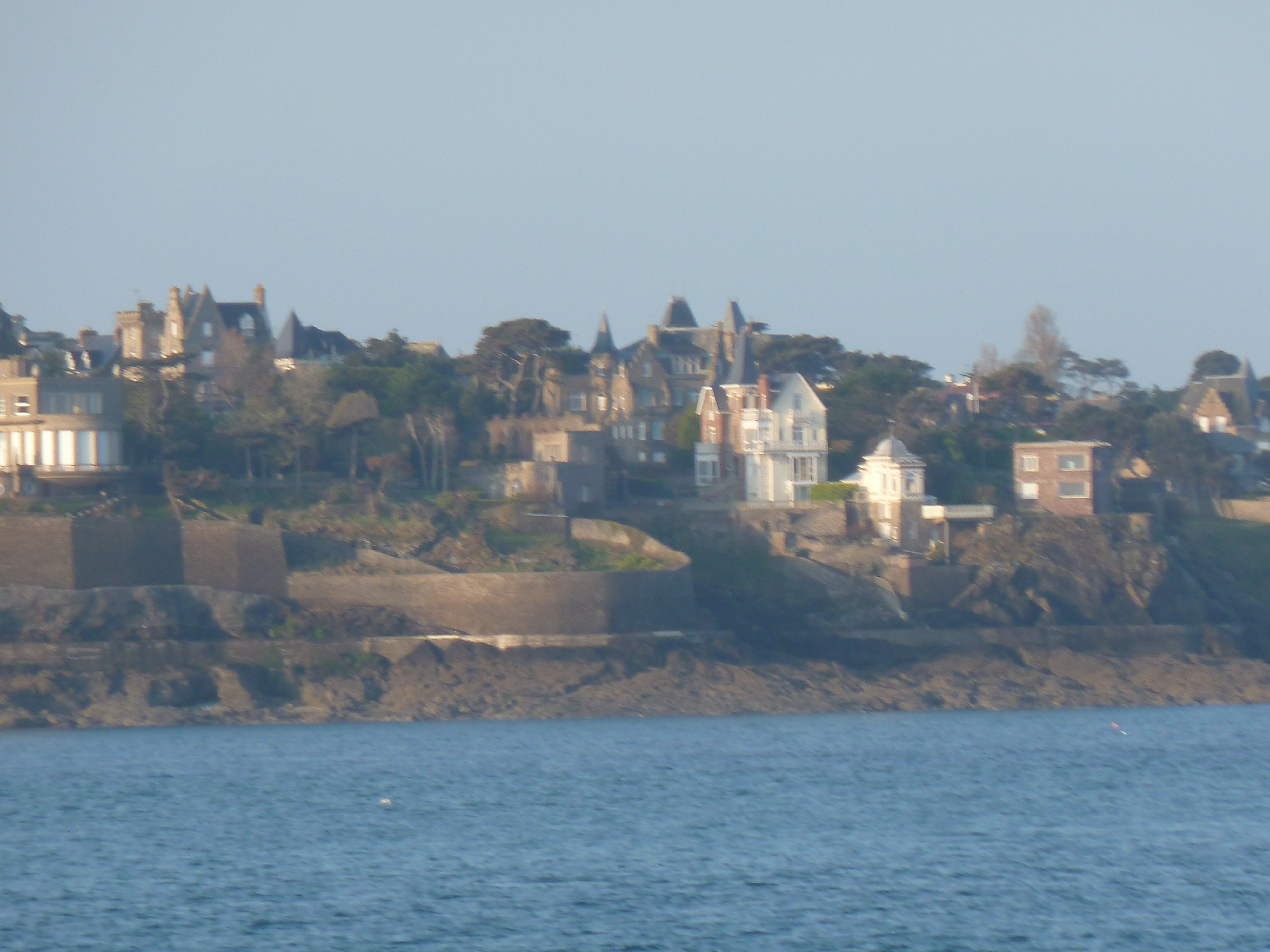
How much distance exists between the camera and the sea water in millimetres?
25953

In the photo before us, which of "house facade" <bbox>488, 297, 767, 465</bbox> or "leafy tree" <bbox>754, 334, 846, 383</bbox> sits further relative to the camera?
"leafy tree" <bbox>754, 334, 846, 383</bbox>

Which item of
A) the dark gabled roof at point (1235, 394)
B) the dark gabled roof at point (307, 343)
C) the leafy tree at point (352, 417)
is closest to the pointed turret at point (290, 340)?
the dark gabled roof at point (307, 343)

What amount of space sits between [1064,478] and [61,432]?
1368 inches

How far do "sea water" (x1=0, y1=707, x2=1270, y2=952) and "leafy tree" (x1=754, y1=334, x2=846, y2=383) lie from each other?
38535 millimetres

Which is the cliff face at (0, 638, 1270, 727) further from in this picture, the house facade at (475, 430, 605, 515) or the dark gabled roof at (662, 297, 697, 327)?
the dark gabled roof at (662, 297, 697, 327)

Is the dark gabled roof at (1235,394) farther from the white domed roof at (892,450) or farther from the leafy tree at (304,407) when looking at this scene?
the leafy tree at (304,407)

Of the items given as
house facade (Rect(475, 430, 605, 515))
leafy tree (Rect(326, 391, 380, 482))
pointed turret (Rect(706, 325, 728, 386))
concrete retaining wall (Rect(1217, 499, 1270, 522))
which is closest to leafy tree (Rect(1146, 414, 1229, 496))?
concrete retaining wall (Rect(1217, 499, 1270, 522))

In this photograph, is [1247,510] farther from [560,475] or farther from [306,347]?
[306,347]

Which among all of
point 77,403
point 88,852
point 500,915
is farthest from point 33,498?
point 500,915

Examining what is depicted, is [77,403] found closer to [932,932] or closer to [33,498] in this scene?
[33,498]

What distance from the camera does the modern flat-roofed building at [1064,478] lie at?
2482 inches

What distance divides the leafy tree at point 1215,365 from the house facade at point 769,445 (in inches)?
2427

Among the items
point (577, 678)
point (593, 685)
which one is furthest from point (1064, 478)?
point (577, 678)

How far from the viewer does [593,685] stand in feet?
163
